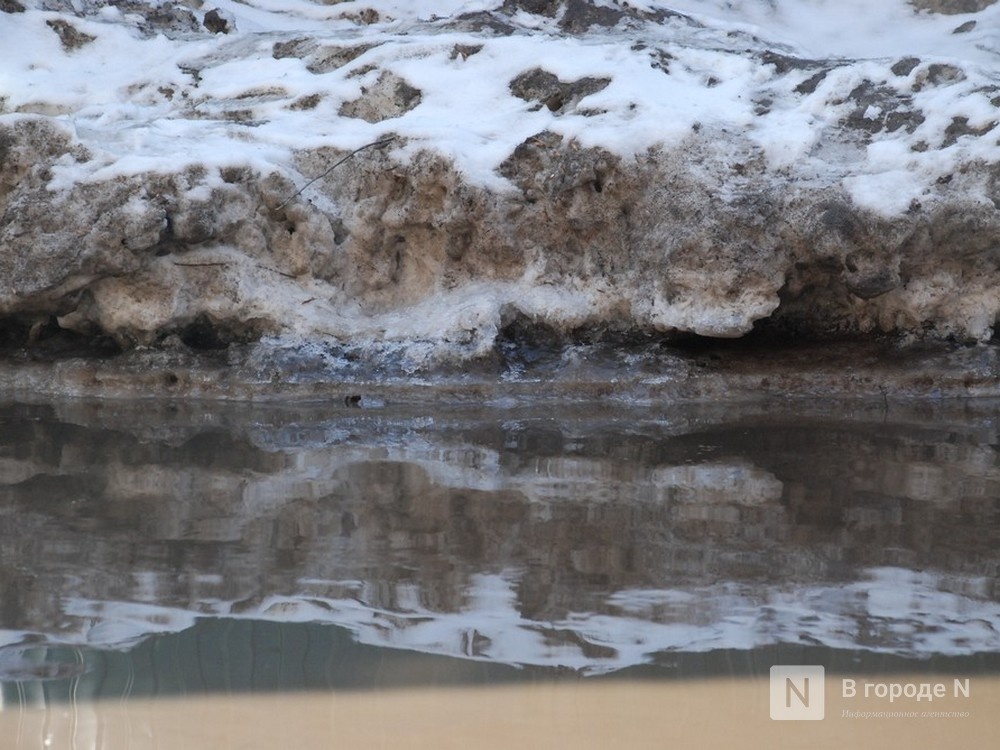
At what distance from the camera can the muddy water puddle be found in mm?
2227

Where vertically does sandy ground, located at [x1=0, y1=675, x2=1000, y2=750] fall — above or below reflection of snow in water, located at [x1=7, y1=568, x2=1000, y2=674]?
Result: below

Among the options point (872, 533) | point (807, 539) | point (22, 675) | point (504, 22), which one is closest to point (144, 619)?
point (22, 675)

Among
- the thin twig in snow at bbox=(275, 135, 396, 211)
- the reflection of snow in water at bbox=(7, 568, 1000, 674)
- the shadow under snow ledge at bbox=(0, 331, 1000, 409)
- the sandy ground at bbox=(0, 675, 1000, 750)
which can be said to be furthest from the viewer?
the thin twig in snow at bbox=(275, 135, 396, 211)

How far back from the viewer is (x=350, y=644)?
2.51 m

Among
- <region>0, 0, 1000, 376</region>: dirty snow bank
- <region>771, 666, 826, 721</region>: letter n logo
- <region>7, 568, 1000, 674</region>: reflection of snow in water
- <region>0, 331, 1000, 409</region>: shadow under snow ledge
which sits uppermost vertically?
<region>0, 0, 1000, 376</region>: dirty snow bank

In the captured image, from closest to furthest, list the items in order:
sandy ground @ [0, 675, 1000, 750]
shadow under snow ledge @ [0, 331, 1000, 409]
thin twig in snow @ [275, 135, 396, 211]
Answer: sandy ground @ [0, 675, 1000, 750] → shadow under snow ledge @ [0, 331, 1000, 409] → thin twig in snow @ [275, 135, 396, 211]

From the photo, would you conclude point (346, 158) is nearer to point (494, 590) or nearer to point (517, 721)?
point (494, 590)

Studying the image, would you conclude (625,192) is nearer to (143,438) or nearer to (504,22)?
(504,22)

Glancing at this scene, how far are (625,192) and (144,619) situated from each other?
403 cm

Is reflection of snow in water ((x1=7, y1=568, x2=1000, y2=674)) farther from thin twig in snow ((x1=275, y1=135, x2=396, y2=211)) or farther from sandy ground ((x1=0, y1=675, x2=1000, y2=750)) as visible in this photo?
thin twig in snow ((x1=275, y1=135, x2=396, y2=211))

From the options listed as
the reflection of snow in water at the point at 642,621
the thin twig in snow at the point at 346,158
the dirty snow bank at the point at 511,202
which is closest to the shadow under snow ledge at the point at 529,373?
the dirty snow bank at the point at 511,202

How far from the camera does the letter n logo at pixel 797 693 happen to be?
221cm

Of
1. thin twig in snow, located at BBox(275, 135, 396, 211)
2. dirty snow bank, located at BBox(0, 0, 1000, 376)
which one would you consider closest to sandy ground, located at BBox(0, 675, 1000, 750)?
dirty snow bank, located at BBox(0, 0, 1000, 376)

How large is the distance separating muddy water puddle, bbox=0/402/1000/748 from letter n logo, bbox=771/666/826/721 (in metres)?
Result: 0.02
